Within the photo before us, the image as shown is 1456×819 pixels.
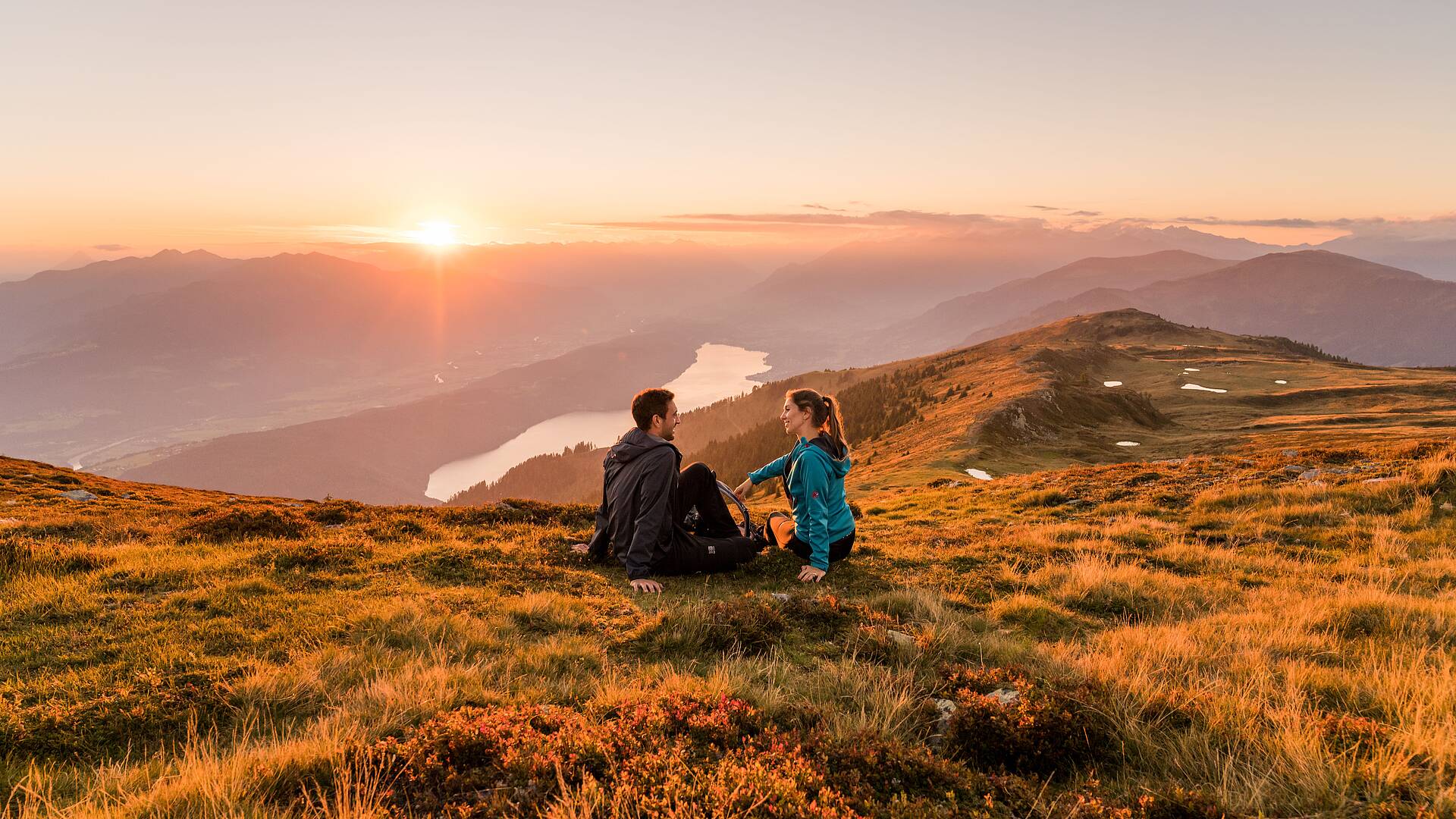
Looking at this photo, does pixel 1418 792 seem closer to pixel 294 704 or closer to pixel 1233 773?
pixel 1233 773

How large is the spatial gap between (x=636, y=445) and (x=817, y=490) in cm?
297

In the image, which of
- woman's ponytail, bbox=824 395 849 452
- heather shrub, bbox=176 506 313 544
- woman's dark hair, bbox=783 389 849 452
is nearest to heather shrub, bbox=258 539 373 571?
heather shrub, bbox=176 506 313 544

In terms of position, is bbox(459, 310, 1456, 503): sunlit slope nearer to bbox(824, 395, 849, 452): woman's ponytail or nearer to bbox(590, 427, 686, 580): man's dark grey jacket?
bbox(824, 395, 849, 452): woman's ponytail

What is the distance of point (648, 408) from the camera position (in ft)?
31.0

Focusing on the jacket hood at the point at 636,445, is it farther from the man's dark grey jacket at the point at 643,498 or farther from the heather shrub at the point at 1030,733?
the heather shrub at the point at 1030,733

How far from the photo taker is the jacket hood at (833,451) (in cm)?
945

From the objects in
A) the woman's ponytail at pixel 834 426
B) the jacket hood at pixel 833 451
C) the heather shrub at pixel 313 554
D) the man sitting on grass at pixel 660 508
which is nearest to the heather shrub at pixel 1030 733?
the jacket hood at pixel 833 451

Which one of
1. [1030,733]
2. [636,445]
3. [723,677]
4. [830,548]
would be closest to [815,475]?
[830,548]

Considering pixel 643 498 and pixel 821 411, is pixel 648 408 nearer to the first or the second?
pixel 643 498

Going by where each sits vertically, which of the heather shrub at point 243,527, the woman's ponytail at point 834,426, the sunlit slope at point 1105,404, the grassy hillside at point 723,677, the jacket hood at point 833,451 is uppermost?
the woman's ponytail at point 834,426

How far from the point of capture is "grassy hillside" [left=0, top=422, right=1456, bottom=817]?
3.67 meters

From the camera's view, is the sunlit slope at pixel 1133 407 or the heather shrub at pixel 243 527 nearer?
the heather shrub at pixel 243 527

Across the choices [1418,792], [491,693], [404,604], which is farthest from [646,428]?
[1418,792]

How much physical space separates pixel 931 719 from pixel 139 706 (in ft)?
21.9
